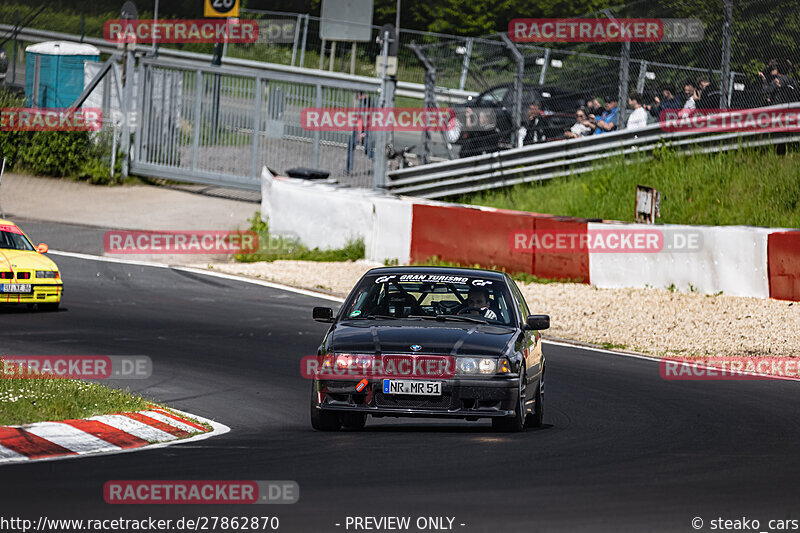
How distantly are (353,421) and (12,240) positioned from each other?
9665 mm

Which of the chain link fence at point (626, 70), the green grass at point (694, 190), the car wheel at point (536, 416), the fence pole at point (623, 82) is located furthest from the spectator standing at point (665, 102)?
the car wheel at point (536, 416)

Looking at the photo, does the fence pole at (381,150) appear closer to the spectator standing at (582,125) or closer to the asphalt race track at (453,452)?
the spectator standing at (582,125)

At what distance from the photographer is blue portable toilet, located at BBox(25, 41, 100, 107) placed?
3347 cm

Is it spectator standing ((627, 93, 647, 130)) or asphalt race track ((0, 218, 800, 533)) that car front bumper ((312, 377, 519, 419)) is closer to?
asphalt race track ((0, 218, 800, 533))

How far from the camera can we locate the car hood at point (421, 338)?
9.66 metres

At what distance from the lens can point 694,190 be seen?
22.8 meters

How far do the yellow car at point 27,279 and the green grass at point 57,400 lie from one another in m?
6.21

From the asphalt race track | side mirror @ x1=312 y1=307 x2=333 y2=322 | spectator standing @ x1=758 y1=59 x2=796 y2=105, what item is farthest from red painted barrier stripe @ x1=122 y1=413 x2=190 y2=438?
spectator standing @ x1=758 y1=59 x2=796 y2=105

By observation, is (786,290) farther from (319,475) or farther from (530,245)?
(319,475)

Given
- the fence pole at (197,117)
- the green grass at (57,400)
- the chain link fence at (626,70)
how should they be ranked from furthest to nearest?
the fence pole at (197,117)
the chain link fence at (626,70)
the green grass at (57,400)

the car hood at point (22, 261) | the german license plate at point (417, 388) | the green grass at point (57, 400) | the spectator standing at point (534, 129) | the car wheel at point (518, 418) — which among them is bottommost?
the green grass at point (57, 400)

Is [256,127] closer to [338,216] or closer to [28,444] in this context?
[338,216]

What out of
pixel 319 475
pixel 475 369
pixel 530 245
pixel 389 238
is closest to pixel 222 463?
pixel 319 475

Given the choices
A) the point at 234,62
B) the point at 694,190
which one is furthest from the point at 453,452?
the point at 234,62
